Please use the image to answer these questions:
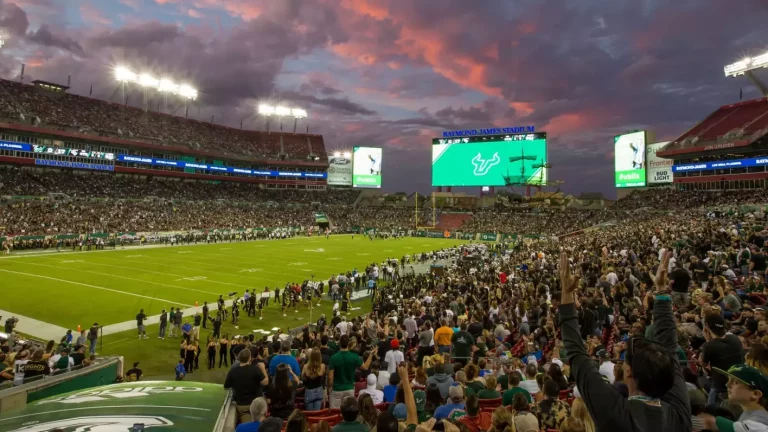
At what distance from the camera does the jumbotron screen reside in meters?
67.7

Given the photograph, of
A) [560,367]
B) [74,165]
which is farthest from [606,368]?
[74,165]

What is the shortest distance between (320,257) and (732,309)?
116 ft

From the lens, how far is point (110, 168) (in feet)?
216

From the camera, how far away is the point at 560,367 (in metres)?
6.57

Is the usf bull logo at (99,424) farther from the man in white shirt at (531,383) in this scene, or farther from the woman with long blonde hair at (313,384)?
the man in white shirt at (531,383)

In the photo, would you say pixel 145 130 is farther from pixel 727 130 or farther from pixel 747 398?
pixel 727 130

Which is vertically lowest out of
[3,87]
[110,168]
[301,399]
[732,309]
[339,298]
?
[339,298]

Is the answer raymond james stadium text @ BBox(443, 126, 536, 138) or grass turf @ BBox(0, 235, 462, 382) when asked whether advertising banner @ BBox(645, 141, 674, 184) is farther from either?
grass turf @ BBox(0, 235, 462, 382)

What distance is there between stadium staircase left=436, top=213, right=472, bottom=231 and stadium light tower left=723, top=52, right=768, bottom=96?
4262 cm

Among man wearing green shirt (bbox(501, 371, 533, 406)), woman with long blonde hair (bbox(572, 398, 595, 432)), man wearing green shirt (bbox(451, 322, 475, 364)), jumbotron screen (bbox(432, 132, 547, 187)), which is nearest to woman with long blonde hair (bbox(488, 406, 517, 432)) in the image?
woman with long blonde hair (bbox(572, 398, 595, 432))

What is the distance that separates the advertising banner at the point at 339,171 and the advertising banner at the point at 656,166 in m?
58.9

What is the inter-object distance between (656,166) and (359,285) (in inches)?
2257

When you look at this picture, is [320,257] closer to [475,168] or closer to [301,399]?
[301,399]

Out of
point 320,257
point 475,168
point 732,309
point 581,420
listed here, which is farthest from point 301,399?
point 475,168
